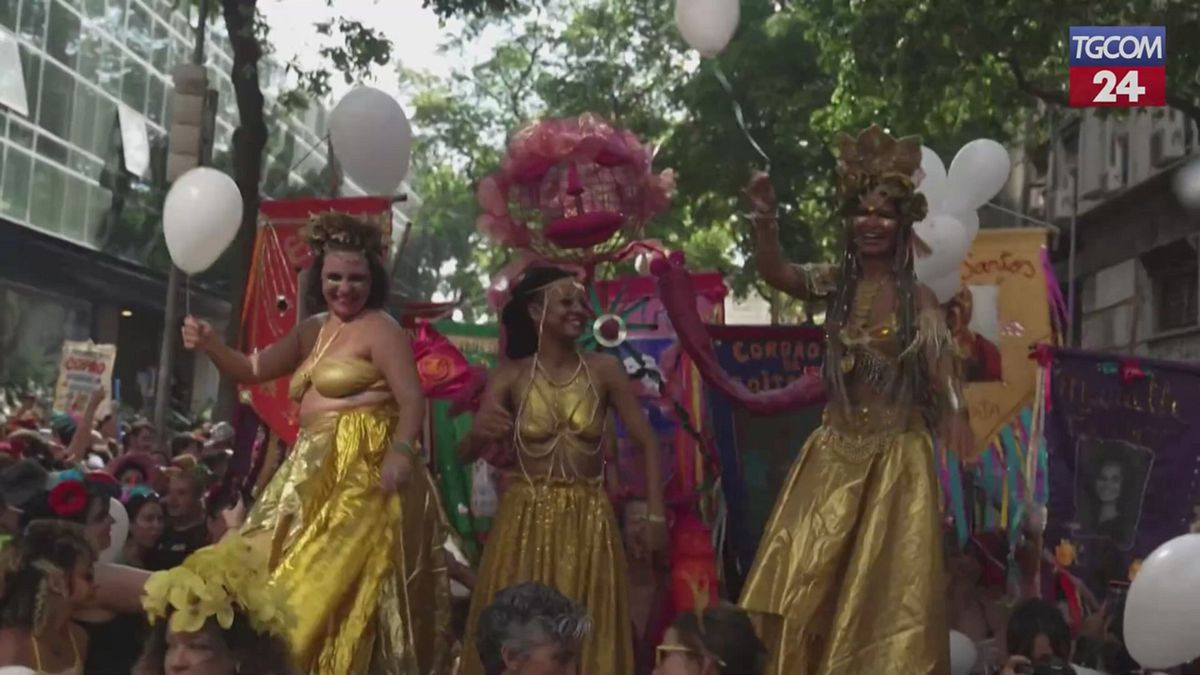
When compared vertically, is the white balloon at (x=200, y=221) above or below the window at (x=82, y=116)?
below

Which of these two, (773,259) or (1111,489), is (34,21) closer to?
(1111,489)

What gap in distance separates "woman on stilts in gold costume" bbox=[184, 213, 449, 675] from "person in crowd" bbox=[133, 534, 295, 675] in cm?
157

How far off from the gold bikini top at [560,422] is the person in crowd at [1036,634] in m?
1.57

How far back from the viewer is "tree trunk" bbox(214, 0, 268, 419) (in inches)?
504

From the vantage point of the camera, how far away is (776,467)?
7.28m

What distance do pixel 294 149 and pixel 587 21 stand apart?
11.2 meters

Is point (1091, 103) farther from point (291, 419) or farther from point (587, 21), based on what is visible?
point (587, 21)

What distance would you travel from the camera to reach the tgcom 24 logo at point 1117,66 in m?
10.4

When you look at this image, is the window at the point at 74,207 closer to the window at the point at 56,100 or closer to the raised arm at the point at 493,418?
the window at the point at 56,100

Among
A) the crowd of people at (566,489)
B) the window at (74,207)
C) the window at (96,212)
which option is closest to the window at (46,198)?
the window at (74,207)

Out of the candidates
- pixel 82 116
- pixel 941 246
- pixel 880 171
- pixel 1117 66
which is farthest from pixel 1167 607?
pixel 82 116

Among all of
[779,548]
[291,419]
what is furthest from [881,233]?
[291,419]

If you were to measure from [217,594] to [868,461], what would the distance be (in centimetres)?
249

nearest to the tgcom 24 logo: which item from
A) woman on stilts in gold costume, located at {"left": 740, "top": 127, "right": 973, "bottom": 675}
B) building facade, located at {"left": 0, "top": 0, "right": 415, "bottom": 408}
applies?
woman on stilts in gold costume, located at {"left": 740, "top": 127, "right": 973, "bottom": 675}
